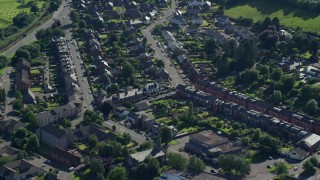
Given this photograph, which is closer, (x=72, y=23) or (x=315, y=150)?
(x=315, y=150)

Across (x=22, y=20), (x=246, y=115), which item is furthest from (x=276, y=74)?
(x=22, y=20)

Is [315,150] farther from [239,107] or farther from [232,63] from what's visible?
[232,63]

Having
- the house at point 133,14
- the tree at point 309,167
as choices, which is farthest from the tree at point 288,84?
the house at point 133,14

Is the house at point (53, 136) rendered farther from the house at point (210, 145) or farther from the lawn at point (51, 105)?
the house at point (210, 145)

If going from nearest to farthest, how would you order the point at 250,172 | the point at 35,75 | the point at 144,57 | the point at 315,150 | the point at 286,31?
the point at 250,172, the point at 315,150, the point at 35,75, the point at 144,57, the point at 286,31

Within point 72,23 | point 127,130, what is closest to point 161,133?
point 127,130

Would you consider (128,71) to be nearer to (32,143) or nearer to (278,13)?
(32,143)

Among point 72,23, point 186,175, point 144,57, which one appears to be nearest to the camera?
point 186,175
